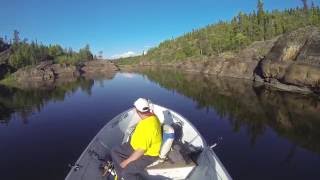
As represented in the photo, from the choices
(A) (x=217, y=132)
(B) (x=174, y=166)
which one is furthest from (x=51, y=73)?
(B) (x=174, y=166)

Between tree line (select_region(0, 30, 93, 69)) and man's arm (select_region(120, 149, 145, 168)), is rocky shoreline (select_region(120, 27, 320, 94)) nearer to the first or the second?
man's arm (select_region(120, 149, 145, 168))

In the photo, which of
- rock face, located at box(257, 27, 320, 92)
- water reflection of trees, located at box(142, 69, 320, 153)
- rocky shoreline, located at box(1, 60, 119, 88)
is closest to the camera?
water reflection of trees, located at box(142, 69, 320, 153)

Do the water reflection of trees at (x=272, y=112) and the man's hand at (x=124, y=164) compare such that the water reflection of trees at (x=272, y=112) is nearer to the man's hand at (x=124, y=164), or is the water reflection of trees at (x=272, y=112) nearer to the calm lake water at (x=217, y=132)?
the calm lake water at (x=217, y=132)

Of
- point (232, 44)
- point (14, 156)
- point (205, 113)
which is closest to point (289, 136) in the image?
point (205, 113)

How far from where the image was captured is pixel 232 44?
4656 inches

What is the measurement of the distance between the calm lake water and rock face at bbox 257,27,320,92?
11.2 feet

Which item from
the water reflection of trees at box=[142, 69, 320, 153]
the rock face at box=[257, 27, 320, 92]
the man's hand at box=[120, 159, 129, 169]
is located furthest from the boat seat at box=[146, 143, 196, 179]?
the rock face at box=[257, 27, 320, 92]

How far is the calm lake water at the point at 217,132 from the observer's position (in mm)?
18375

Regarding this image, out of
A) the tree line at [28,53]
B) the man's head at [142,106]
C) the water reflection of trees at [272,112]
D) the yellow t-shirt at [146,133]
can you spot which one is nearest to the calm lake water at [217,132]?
the water reflection of trees at [272,112]

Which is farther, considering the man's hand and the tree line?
the tree line

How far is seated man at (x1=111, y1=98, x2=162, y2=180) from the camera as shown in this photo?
Result: 9211 mm

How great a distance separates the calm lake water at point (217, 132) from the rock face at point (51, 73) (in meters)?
53.1

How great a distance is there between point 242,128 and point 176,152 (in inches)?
675

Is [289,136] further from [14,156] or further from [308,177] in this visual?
[14,156]
